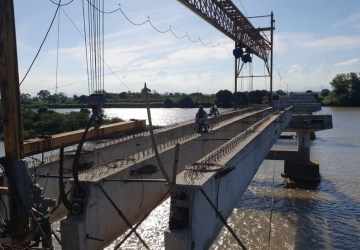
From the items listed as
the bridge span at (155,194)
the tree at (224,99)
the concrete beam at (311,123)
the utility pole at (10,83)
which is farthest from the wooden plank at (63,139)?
the tree at (224,99)

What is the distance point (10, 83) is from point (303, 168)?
24.8 meters

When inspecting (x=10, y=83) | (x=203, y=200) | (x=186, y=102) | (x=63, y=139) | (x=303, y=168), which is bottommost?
(x=303, y=168)

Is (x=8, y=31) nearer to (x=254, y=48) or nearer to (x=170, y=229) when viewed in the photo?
(x=170, y=229)

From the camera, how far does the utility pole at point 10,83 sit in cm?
734

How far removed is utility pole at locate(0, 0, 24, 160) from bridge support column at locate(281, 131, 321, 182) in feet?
79.3

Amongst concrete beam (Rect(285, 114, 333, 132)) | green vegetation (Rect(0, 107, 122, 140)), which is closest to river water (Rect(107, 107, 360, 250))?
concrete beam (Rect(285, 114, 333, 132))

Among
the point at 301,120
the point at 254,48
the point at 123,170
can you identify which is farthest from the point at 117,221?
the point at 254,48

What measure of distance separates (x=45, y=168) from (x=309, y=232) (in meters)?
13.1

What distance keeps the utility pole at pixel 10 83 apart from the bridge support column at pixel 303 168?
24176mm

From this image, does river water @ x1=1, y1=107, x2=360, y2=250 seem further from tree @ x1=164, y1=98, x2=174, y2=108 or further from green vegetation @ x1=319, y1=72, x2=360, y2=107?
tree @ x1=164, y1=98, x2=174, y2=108

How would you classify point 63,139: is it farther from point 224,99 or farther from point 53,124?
point 224,99

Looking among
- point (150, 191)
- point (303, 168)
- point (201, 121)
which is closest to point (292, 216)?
point (201, 121)

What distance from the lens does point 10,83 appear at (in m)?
7.46

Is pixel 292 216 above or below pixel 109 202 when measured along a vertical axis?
below
